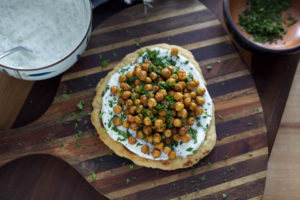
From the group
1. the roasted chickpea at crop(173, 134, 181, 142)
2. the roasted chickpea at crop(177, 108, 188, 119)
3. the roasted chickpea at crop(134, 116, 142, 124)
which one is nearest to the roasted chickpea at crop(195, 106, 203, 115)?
the roasted chickpea at crop(177, 108, 188, 119)

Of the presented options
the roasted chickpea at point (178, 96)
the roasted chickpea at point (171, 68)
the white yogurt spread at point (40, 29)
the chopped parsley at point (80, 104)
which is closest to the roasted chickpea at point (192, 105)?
the roasted chickpea at point (178, 96)

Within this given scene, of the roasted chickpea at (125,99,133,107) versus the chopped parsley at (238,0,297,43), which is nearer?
the roasted chickpea at (125,99,133,107)

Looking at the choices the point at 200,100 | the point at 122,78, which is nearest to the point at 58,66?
the point at 122,78

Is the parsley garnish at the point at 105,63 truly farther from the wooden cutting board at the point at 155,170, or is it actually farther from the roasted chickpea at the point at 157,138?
the roasted chickpea at the point at 157,138

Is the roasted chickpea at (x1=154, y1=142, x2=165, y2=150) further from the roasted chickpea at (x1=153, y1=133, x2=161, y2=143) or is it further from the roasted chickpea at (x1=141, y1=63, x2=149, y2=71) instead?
the roasted chickpea at (x1=141, y1=63, x2=149, y2=71)

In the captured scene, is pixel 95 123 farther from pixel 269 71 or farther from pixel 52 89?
pixel 269 71
